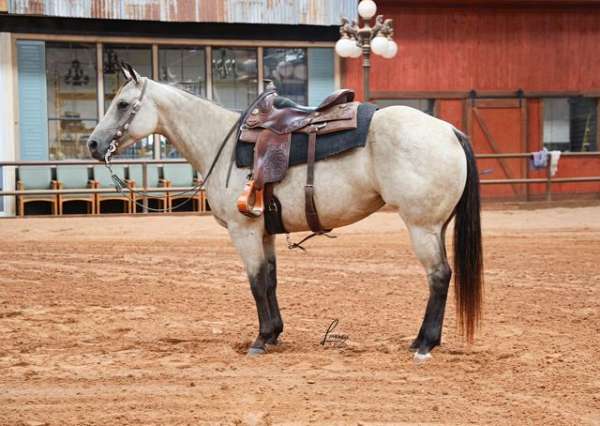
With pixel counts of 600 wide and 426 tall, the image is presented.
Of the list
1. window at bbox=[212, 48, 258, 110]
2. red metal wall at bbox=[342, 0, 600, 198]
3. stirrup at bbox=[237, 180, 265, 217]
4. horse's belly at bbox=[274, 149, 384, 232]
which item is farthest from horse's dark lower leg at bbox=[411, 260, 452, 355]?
red metal wall at bbox=[342, 0, 600, 198]

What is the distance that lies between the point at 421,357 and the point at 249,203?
4.96 ft

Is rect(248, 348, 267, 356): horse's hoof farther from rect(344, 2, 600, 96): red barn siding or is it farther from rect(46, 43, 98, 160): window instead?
rect(344, 2, 600, 96): red barn siding

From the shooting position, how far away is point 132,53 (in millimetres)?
17797

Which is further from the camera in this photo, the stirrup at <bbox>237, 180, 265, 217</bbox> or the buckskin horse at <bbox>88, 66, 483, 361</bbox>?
the stirrup at <bbox>237, 180, 265, 217</bbox>

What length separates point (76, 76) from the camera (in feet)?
57.5

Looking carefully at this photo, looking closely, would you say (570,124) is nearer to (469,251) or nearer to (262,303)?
(469,251)

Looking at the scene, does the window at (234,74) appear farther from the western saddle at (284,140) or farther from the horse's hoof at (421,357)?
the horse's hoof at (421,357)

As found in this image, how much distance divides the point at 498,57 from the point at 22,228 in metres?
11.3

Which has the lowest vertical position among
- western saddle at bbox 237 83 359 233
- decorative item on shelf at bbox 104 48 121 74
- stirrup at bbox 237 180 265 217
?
stirrup at bbox 237 180 265 217

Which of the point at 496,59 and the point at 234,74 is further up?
the point at 496,59

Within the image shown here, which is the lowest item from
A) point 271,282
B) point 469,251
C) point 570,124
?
point 271,282

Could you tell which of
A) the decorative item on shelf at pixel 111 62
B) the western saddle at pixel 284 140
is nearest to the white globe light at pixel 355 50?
the decorative item on shelf at pixel 111 62

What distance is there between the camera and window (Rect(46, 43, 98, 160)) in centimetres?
1741

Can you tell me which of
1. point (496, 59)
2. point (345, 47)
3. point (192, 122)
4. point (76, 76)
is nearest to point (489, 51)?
point (496, 59)
